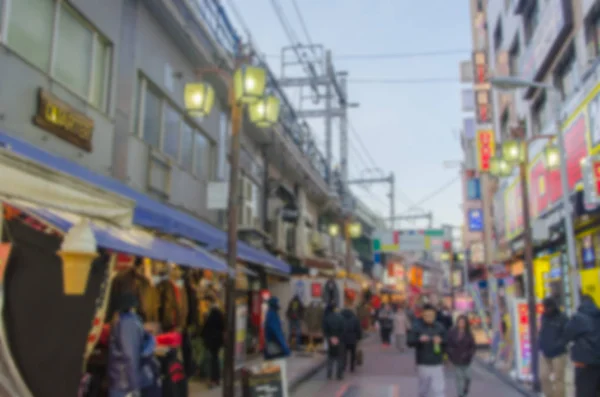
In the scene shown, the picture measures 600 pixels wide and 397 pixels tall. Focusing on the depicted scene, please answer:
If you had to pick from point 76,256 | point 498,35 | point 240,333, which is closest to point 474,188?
point 498,35

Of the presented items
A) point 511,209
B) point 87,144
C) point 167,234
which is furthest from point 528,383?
point 511,209

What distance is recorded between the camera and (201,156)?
16.7m

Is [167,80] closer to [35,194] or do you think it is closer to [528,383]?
[35,194]

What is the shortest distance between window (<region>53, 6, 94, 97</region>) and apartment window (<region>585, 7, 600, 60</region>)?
12.7 metres

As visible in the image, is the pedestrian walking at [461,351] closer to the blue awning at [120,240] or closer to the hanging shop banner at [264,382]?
the hanging shop banner at [264,382]

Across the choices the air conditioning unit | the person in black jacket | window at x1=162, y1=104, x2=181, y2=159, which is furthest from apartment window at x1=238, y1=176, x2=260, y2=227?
the person in black jacket

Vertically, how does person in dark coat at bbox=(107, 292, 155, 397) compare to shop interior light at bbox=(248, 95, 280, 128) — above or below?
below

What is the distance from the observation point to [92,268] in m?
5.77

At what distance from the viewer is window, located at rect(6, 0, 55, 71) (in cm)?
846

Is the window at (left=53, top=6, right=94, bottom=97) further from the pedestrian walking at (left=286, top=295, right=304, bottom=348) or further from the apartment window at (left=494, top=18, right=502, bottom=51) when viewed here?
the apartment window at (left=494, top=18, right=502, bottom=51)

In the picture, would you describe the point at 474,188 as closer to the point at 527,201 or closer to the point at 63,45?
the point at 527,201

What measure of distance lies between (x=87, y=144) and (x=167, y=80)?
431 cm

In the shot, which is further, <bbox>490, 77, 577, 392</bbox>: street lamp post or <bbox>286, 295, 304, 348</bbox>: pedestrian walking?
<bbox>286, 295, 304, 348</bbox>: pedestrian walking

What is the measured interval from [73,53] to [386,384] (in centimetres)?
1000
